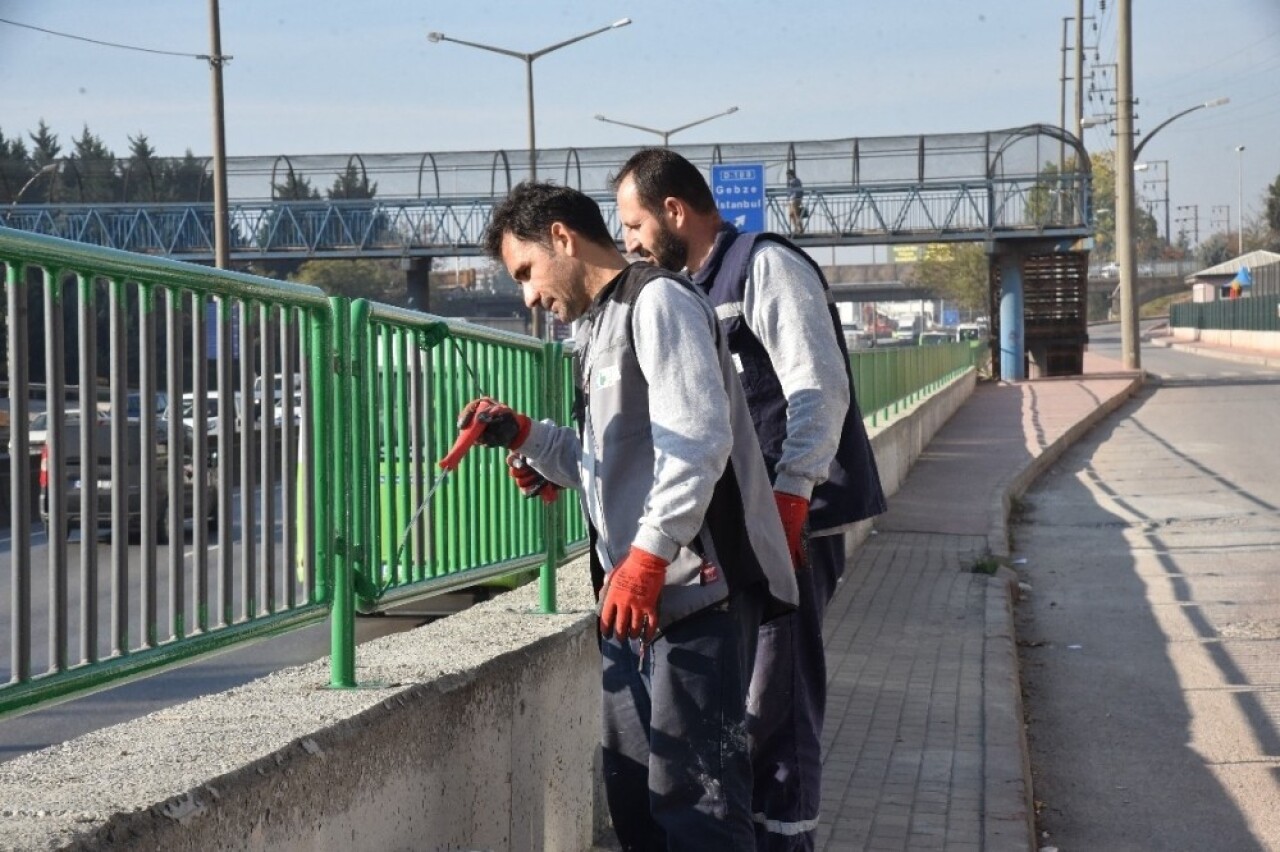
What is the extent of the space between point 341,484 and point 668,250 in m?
0.97

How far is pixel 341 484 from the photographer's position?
12.7 feet

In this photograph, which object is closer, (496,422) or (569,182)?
(496,422)

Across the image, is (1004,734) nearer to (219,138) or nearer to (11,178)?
(219,138)

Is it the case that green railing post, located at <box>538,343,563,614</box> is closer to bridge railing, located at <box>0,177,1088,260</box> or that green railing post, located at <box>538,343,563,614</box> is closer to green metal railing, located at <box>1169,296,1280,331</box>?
bridge railing, located at <box>0,177,1088,260</box>

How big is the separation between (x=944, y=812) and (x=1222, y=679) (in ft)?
11.8

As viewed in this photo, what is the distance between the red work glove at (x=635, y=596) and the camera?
10.8 feet

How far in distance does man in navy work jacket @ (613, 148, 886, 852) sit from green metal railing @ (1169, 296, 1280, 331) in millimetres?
69704

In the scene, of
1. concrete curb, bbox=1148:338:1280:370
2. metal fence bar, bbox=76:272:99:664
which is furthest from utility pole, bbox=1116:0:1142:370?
metal fence bar, bbox=76:272:99:664

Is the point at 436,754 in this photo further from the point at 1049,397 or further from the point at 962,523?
the point at 1049,397

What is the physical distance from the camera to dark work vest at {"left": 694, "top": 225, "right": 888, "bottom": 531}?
4.32 m

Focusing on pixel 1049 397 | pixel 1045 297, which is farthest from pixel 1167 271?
pixel 1049 397

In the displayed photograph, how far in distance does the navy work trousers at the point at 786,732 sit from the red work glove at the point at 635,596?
836 mm

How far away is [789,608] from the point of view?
368 cm

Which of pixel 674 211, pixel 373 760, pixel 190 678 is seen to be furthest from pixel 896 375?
pixel 373 760
